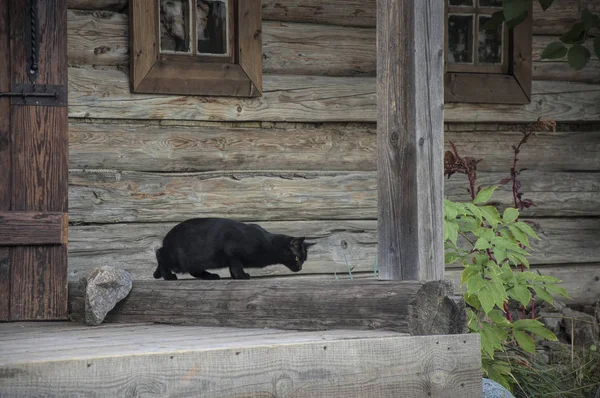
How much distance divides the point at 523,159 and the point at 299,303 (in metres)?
3.21

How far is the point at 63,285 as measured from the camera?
15.9 ft

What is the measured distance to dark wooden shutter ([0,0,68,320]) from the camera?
188 inches

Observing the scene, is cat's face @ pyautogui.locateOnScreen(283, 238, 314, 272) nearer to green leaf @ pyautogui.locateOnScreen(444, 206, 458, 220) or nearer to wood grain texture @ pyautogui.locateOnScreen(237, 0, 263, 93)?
green leaf @ pyautogui.locateOnScreen(444, 206, 458, 220)

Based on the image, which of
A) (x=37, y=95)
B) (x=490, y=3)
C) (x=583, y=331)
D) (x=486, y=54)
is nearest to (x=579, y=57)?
(x=486, y=54)

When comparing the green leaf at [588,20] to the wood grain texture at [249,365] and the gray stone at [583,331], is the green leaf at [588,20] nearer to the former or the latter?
the gray stone at [583,331]

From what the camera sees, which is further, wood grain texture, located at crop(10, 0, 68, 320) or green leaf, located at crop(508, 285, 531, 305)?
green leaf, located at crop(508, 285, 531, 305)

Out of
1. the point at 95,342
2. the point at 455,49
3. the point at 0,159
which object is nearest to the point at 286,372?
the point at 95,342

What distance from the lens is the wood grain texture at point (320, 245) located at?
218 inches

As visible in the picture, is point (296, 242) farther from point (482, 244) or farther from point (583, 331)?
point (583, 331)

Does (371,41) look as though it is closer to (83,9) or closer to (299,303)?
(83,9)

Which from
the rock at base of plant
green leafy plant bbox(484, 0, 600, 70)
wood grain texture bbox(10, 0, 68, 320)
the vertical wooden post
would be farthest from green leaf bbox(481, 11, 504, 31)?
wood grain texture bbox(10, 0, 68, 320)

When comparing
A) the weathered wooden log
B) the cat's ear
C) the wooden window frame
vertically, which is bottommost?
the weathered wooden log

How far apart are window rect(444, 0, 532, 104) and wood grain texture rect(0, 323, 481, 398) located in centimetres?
311

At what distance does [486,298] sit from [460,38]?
8.52 ft
